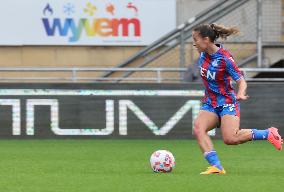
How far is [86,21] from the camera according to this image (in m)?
23.3

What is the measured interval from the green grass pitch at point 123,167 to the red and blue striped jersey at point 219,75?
3.12ft

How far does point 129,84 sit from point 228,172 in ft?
24.2

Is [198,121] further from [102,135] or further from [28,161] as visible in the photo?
[102,135]

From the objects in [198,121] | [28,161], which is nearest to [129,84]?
[28,161]

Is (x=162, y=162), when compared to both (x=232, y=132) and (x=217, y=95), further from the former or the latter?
(x=217, y=95)

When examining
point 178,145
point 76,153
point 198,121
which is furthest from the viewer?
point 178,145

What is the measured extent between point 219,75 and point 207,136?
0.79m

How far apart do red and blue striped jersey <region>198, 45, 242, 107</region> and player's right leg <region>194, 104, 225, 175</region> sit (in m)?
0.14

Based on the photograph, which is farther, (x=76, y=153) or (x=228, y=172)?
(x=76, y=153)

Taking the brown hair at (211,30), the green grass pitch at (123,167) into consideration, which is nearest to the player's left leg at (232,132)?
the green grass pitch at (123,167)

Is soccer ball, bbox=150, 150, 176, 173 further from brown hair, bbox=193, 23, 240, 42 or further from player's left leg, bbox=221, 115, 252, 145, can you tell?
brown hair, bbox=193, 23, 240, 42

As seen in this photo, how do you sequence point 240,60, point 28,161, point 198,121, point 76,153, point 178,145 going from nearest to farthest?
point 198,121 → point 28,161 → point 76,153 → point 178,145 → point 240,60

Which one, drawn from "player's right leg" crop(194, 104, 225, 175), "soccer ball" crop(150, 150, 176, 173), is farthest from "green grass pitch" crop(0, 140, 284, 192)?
"player's right leg" crop(194, 104, 225, 175)

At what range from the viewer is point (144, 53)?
22.4 m
